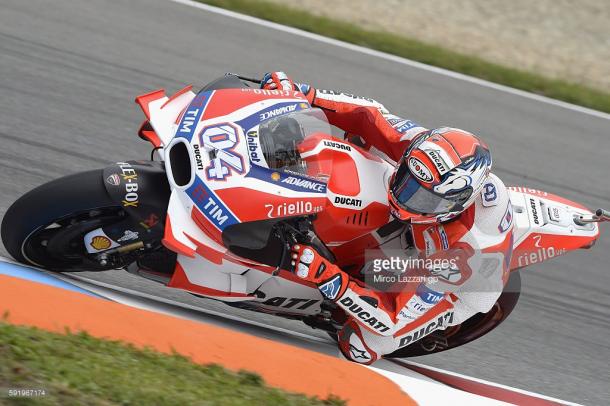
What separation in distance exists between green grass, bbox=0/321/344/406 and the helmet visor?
3.72 feet

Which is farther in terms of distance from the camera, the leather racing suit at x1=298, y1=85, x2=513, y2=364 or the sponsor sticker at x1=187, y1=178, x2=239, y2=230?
the leather racing suit at x1=298, y1=85, x2=513, y2=364

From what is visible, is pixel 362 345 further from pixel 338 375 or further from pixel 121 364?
pixel 121 364

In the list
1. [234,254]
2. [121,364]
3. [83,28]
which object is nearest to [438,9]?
[83,28]

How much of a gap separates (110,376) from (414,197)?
187 centimetres

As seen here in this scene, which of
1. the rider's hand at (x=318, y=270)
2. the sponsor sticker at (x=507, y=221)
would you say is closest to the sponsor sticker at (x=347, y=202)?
the rider's hand at (x=318, y=270)

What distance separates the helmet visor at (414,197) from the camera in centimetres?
464

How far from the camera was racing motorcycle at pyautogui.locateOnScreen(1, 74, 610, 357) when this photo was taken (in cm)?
440

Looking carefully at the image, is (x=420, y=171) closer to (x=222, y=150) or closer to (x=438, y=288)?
(x=438, y=288)

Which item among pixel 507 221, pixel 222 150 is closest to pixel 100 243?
pixel 222 150

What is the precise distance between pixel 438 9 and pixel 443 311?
6230 millimetres

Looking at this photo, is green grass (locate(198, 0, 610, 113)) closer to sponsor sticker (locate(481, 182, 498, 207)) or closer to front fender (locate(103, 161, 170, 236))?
sponsor sticker (locate(481, 182, 498, 207))

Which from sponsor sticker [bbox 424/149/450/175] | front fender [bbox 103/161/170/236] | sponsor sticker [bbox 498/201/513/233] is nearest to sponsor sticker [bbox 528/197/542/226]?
sponsor sticker [bbox 498/201/513/233]

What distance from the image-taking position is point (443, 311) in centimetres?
512

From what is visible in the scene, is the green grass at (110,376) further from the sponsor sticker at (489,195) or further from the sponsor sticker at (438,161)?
the sponsor sticker at (489,195)
